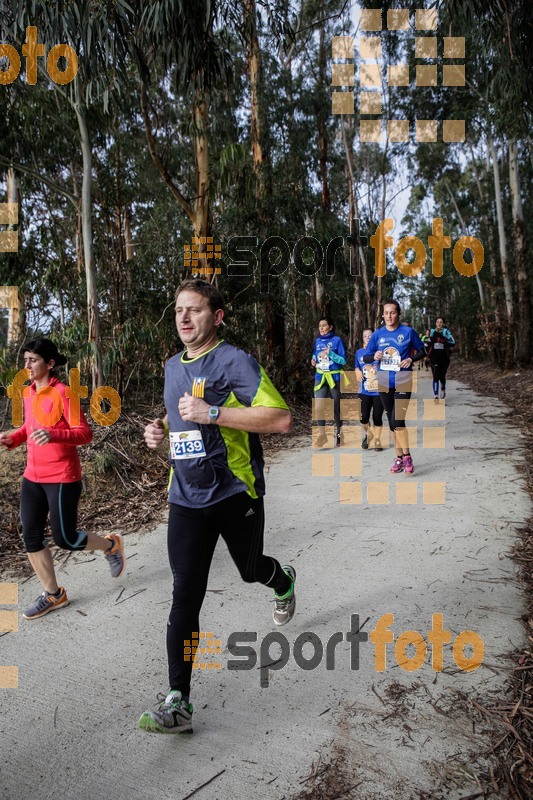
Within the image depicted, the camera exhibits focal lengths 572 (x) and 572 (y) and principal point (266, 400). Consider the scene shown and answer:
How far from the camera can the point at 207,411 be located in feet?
8.07

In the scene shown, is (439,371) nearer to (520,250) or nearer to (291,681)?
(520,250)

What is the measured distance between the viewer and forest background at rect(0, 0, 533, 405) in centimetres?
638

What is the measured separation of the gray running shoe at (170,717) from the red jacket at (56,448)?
1590mm

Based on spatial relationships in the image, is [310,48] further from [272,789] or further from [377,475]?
[272,789]

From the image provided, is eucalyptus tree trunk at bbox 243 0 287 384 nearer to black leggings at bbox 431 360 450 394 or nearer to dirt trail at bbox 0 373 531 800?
black leggings at bbox 431 360 450 394

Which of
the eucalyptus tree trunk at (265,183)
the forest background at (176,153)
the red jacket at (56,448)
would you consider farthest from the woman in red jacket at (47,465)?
the eucalyptus tree trunk at (265,183)

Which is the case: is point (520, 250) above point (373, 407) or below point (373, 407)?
above

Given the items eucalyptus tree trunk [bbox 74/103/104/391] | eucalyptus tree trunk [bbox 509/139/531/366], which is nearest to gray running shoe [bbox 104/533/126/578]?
eucalyptus tree trunk [bbox 74/103/104/391]

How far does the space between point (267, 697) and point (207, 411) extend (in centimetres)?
143

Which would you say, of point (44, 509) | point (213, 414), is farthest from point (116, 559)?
point (213, 414)

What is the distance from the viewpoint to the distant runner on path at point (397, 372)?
21.6ft

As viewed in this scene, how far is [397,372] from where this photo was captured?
6.62 metres

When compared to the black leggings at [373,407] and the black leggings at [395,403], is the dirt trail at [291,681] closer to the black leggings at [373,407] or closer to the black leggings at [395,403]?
the black leggings at [395,403]

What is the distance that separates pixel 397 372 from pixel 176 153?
1319 centimetres
